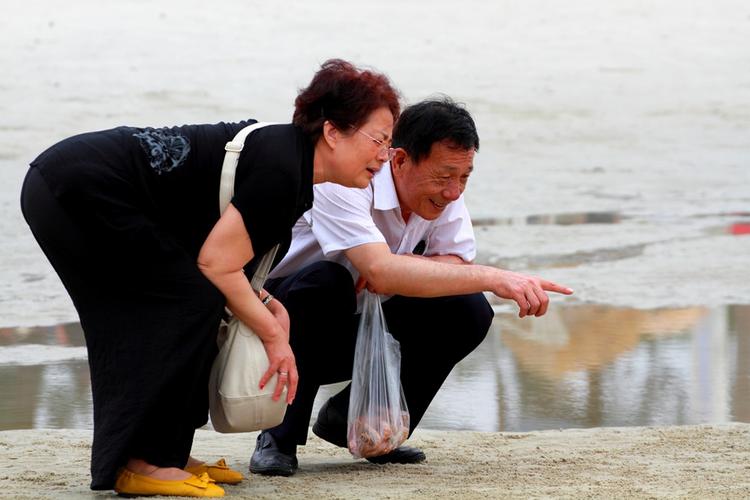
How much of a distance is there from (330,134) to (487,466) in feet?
4.05

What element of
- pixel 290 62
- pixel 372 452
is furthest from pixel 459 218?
pixel 290 62

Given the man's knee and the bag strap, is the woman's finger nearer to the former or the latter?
the bag strap

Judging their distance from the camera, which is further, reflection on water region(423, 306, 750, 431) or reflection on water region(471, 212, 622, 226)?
reflection on water region(471, 212, 622, 226)

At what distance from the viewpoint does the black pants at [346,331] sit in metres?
4.21

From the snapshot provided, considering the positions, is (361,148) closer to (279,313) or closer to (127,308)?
(279,313)

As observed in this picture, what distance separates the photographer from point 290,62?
15.0 meters

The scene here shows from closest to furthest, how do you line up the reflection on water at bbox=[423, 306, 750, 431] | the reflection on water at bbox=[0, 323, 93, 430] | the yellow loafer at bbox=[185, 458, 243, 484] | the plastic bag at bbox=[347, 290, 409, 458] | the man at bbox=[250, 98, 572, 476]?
1. the yellow loafer at bbox=[185, 458, 243, 484]
2. the man at bbox=[250, 98, 572, 476]
3. the plastic bag at bbox=[347, 290, 409, 458]
4. the reflection on water at bbox=[0, 323, 93, 430]
5. the reflection on water at bbox=[423, 306, 750, 431]

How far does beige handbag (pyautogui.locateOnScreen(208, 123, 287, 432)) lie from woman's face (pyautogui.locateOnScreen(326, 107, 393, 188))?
8.9 inches

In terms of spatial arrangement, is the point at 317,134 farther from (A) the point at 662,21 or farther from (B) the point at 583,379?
(A) the point at 662,21

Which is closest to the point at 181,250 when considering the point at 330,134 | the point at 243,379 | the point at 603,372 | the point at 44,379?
the point at 243,379

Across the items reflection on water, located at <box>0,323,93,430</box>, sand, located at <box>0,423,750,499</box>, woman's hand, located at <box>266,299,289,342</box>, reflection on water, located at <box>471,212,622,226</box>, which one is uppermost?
woman's hand, located at <box>266,299,289,342</box>

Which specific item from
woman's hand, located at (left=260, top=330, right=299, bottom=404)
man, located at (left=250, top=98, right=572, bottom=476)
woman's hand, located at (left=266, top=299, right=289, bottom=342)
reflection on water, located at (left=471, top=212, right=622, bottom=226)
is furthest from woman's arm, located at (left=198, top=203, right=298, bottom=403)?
reflection on water, located at (left=471, top=212, right=622, bottom=226)

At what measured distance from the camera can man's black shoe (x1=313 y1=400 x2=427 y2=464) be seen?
443 cm

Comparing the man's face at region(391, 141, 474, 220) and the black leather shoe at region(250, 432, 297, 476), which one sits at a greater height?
the man's face at region(391, 141, 474, 220)
